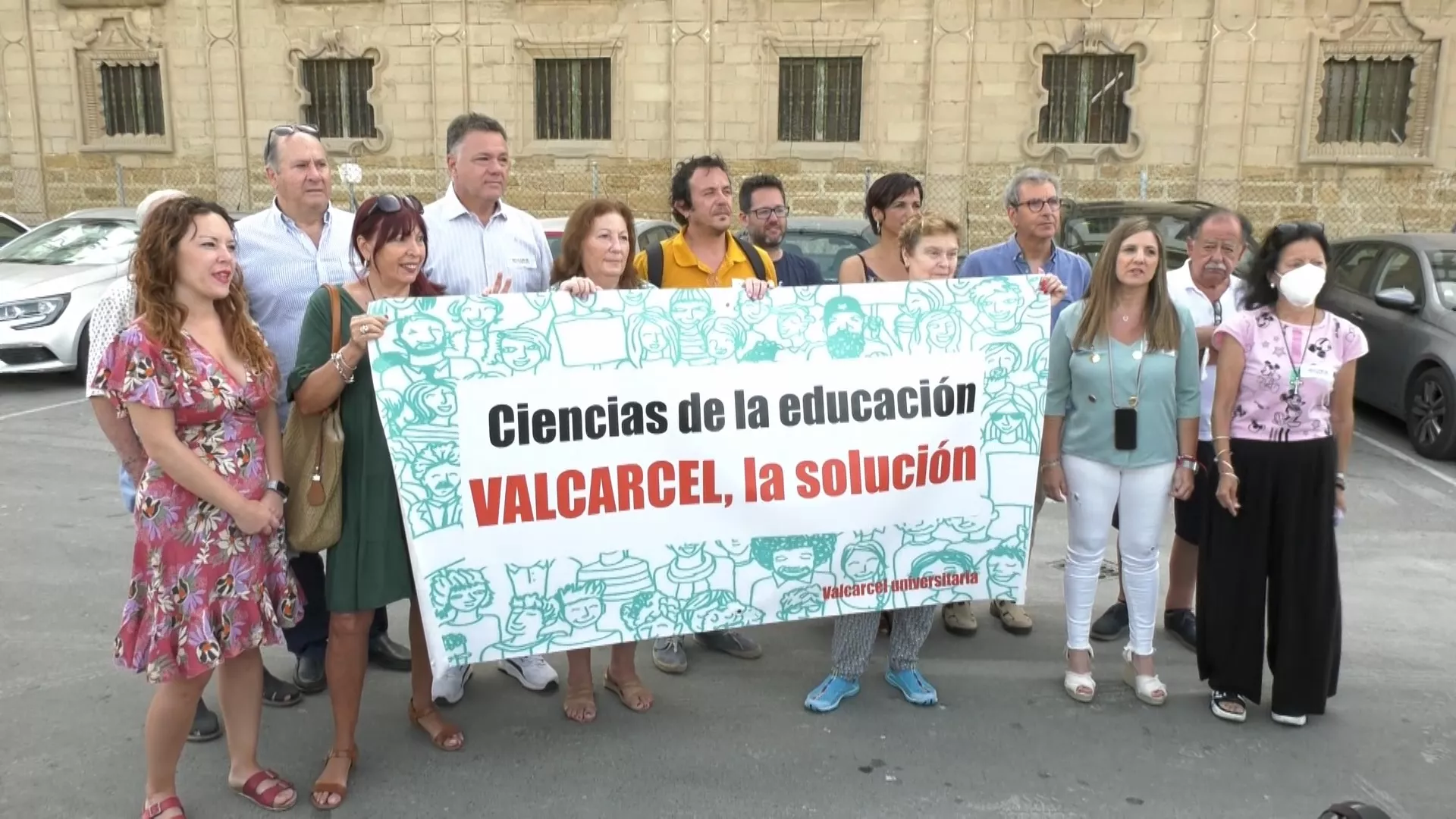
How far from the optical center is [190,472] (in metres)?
2.79

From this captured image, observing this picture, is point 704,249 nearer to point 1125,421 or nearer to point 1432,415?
point 1125,421

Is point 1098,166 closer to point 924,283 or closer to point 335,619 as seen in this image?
point 924,283

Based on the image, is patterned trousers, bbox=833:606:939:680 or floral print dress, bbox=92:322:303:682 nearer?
floral print dress, bbox=92:322:303:682

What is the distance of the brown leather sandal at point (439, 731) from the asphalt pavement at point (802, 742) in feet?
0.13

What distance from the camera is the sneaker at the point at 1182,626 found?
14.3ft

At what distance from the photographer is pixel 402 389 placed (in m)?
3.11

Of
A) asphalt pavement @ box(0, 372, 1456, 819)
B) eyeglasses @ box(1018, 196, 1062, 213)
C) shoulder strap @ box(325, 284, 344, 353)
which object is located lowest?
asphalt pavement @ box(0, 372, 1456, 819)

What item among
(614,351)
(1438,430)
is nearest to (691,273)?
(614,351)

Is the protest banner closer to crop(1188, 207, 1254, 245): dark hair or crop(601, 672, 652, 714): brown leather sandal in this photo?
crop(601, 672, 652, 714): brown leather sandal

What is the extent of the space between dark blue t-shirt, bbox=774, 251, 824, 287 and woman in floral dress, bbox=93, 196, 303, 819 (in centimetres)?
241

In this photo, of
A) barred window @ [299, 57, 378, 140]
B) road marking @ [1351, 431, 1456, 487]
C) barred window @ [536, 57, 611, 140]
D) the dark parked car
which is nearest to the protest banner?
road marking @ [1351, 431, 1456, 487]

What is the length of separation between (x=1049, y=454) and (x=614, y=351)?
1713mm

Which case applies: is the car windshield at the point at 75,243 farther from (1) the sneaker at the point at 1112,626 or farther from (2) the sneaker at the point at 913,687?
(1) the sneaker at the point at 1112,626

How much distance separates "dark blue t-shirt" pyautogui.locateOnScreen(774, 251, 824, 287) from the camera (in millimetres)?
4773
